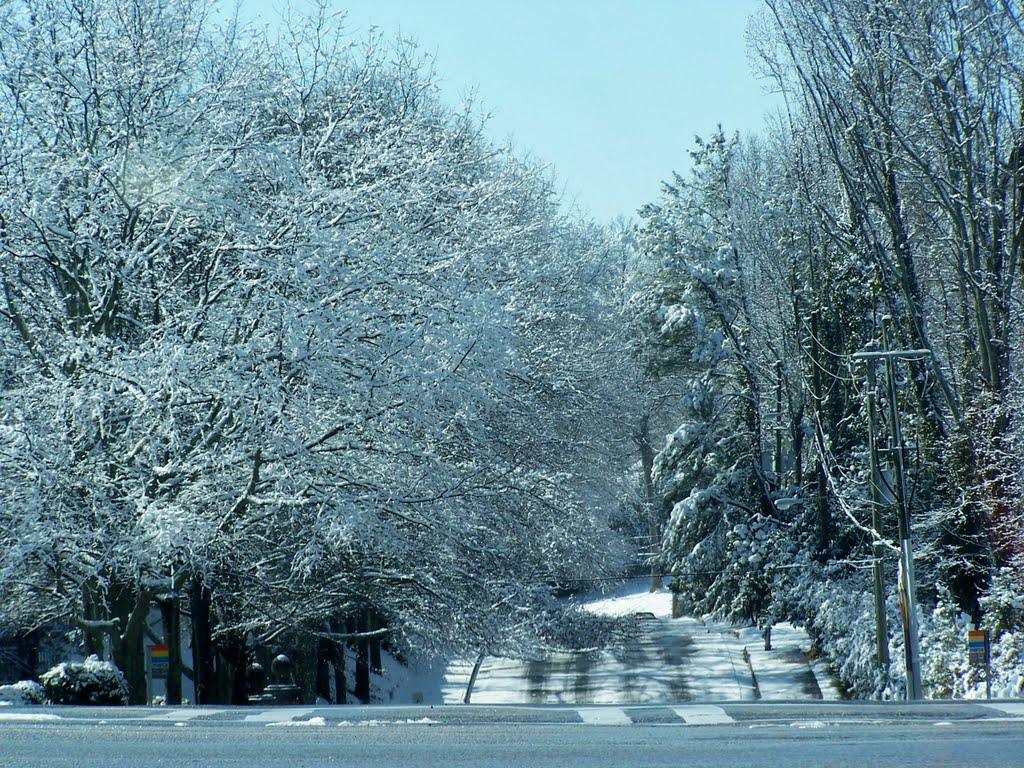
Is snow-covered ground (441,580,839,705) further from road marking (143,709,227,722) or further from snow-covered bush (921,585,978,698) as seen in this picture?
road marking (143,709,227,722)

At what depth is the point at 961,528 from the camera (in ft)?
82.2

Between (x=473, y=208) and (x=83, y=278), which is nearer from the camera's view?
(x=83, y=278)

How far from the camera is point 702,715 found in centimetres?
823

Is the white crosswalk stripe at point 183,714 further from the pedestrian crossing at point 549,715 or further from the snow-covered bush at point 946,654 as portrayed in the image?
the snow-covered bush at point 946,654

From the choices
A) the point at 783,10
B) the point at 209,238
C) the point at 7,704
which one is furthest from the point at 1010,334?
the point at 7,704

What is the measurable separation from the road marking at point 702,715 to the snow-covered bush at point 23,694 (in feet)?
19.2

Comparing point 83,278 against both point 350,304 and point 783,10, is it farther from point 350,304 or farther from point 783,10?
point 783,10

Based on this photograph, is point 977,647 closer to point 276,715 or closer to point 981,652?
point 981,652

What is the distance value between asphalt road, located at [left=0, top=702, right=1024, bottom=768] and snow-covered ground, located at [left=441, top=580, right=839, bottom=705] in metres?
22.4

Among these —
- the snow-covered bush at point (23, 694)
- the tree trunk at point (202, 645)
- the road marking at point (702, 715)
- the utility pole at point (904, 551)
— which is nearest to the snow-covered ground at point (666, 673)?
the utility pole at point (904, 551)

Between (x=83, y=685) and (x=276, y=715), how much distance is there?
3231 millimetres

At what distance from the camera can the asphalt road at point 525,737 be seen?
6.24 metres

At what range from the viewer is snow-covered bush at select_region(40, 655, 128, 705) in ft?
35.7

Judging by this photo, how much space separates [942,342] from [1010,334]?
20.9 ft
